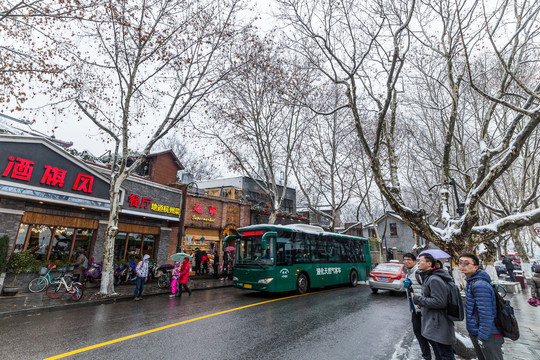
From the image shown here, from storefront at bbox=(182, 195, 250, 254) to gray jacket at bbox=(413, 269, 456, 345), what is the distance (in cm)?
1637

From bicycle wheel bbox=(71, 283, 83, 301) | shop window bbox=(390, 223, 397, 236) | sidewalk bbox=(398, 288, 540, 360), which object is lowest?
sidewalk bbox=(398, 288, 540, 360)

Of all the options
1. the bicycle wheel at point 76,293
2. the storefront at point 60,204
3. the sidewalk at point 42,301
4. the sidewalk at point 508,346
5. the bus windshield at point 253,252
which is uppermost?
the storefront at point 60,204

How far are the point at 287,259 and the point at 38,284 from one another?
10589 mm

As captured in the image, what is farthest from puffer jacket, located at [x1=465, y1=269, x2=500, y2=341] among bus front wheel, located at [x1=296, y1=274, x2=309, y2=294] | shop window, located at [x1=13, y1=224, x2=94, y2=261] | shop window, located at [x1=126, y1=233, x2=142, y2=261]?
shop window, located at [x1=126, y1=233, x2=142, y2=261]

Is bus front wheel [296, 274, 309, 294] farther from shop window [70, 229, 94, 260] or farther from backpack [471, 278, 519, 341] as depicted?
shop window [70, 229, 94, 260]

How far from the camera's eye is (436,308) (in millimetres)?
3799

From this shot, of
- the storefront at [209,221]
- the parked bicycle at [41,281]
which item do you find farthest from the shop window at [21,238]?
the storefront at [209,221]

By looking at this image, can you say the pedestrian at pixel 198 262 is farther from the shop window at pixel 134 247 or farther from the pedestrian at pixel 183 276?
the pedestrian at pixel 183 276

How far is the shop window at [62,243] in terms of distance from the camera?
1256 centimetres

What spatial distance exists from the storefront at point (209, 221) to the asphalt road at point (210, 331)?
358 inches

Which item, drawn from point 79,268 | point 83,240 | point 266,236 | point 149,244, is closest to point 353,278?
point 266,236

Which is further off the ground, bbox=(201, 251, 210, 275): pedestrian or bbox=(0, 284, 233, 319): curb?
bbox=(201, 251, 210, 275): pedestrian

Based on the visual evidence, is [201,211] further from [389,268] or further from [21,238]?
[389,268]

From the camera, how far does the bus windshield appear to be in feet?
37.3
